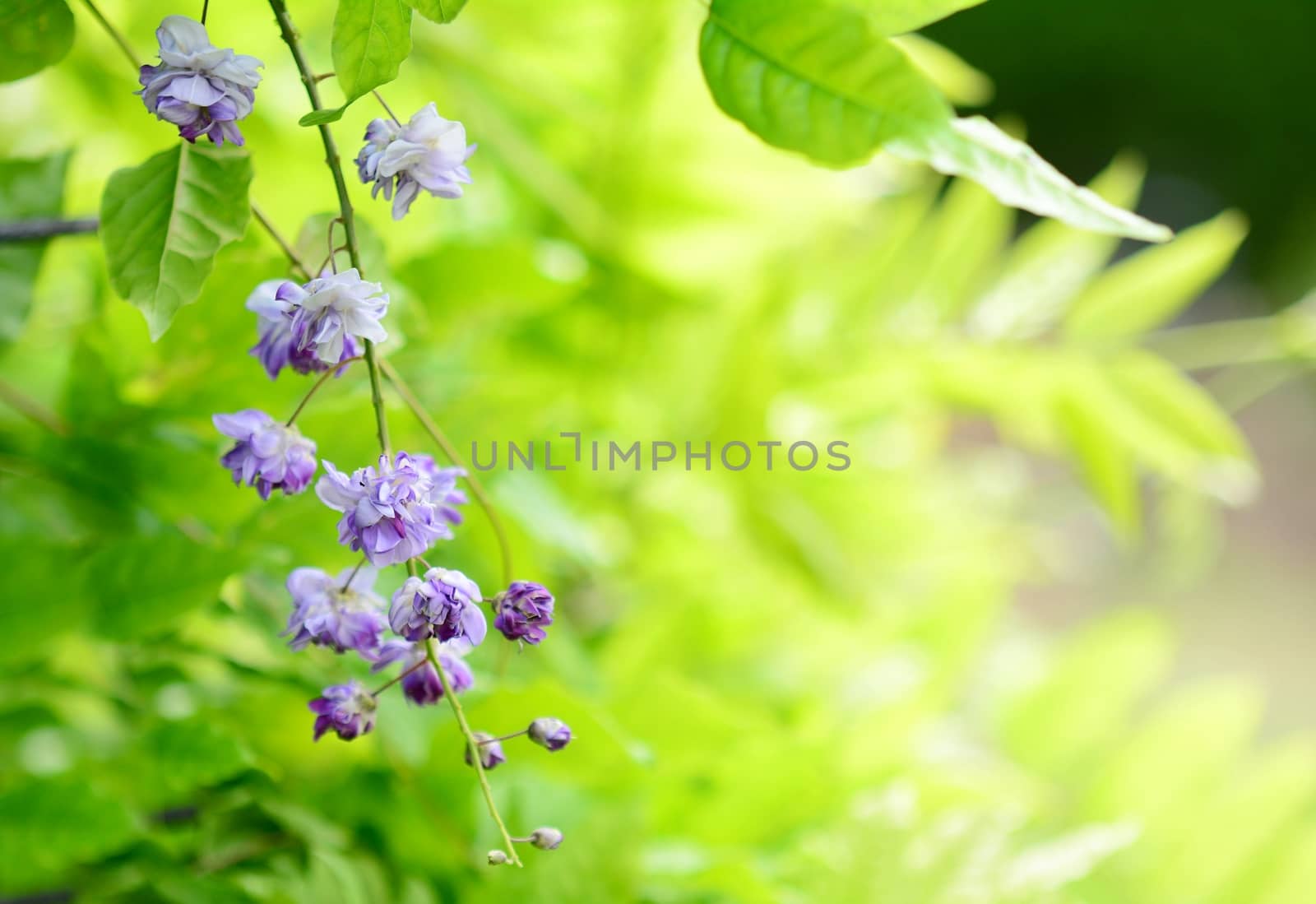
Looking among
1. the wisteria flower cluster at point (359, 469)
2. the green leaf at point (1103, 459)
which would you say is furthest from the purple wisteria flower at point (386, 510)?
the green leaf at point (1103, 459)

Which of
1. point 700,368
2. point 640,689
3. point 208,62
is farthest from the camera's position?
point 700,368

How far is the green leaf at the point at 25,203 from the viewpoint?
196mm

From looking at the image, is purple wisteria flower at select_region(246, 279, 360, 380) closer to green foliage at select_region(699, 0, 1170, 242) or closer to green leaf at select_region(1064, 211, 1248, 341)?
green foliage at select_region(699, 0, 1170, 242)

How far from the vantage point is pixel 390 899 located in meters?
0.20

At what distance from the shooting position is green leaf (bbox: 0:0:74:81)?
13 cm

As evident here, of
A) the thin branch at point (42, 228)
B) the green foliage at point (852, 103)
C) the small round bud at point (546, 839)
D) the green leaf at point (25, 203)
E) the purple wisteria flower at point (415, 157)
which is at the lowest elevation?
the small round bud at point (546, 839)

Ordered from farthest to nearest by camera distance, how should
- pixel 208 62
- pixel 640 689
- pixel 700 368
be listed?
pixel 700 368 < pixel 640 689 < pixel 208 62

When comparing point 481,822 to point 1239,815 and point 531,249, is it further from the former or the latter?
point 1239,815

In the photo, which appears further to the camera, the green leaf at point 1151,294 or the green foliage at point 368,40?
the green leaf at point 1151,294

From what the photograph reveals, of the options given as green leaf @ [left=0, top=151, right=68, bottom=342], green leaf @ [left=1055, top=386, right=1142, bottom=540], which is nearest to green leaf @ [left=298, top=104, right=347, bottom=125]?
green leaf @ [left=0, top=151, right=68, bottom=342]

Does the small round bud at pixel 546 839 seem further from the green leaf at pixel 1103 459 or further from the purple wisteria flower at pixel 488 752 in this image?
the green leaf at pixel 1103 459

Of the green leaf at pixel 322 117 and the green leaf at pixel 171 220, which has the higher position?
Answer: the green leaf at pixel 171 220

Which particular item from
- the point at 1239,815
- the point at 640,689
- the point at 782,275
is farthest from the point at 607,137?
the point at 1239,815

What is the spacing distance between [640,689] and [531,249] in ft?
0.34
